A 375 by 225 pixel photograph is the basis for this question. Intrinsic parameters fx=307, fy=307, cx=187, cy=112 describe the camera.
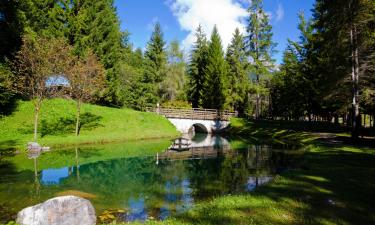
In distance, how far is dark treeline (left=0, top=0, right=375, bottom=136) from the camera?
88.7 feet

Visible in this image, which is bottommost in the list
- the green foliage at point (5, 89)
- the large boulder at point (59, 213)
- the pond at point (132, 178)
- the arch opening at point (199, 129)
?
the pond at point (132, 178)

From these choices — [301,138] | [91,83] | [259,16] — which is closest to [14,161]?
[91,83]

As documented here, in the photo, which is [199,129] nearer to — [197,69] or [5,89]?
[197,69]

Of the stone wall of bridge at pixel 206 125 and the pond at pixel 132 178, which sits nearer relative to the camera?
the pond at pixel 132 178

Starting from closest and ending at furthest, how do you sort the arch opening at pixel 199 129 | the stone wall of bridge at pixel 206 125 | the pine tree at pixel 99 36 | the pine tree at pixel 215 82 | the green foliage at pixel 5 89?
the green foliage at pixel 5 89
the pine tree at pixel 99 36
the stone wall of bridge at pixel 206 125
the arch opening at pixel 199 129
the pine tree at pixel 215 82

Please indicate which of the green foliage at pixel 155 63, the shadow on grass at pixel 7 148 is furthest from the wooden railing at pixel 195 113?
the shadow on grass at pixel 7 148

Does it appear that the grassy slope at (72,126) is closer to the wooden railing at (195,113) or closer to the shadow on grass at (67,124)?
the shadow on grass at (67,124)

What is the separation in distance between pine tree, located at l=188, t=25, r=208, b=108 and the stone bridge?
665cm

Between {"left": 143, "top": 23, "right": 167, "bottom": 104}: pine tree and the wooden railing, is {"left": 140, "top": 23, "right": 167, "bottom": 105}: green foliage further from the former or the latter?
the wooden railing

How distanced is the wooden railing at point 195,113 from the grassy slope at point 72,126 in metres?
3.52

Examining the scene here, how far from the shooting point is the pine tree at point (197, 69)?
208 ft

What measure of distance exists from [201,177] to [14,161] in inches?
546

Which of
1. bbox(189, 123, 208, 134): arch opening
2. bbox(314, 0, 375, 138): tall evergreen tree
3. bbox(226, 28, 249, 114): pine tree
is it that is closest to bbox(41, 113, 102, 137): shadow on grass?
bbox(189, 123, 208, 134): arch opening

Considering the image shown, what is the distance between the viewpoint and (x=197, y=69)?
6450 cm
